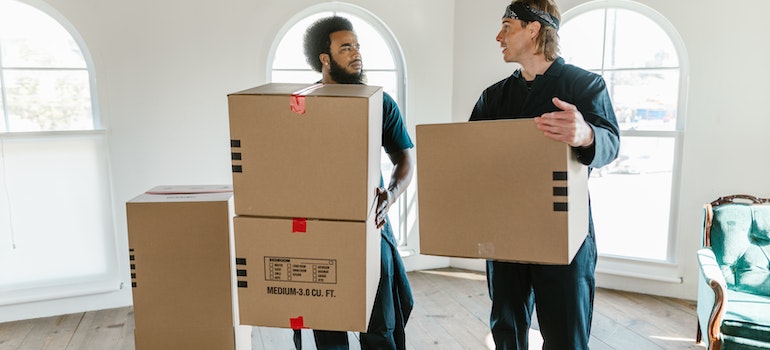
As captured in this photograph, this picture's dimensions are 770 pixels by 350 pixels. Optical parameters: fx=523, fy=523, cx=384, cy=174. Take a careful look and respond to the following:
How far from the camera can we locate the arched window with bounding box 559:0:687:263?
9.83ft

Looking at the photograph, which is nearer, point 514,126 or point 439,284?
point 514,126

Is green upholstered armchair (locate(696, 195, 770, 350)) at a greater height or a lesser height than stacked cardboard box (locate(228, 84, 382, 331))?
lesser

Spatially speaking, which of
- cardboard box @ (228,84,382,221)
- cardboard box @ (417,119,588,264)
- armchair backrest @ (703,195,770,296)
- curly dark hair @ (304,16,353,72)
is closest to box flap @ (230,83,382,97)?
cardboard box @ (228,84,382,221)

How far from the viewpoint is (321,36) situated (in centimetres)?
195

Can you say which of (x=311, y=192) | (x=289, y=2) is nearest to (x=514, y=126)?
(x=311, y=192)

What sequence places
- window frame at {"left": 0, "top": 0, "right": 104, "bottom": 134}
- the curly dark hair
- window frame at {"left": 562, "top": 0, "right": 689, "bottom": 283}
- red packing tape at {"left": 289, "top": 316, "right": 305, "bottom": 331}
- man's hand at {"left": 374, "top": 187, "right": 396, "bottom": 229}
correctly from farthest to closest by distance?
window frame at {"left": 562, "top": 0, "right": 689, "bottom": 283} → window frame at {"left": 0, "top": 0, "right": 104, "bottom": 134} → the curly dark hair → man's hand at {"left": 374, "top": 187, "right": 396, "bottom": 229} → red packing tape at {"left": 289, "top": 316, "right": 305, "bottom": 331}

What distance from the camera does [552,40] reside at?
150cm

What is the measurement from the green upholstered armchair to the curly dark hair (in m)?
1.74

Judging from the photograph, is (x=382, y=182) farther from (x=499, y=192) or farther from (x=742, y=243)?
(x=742, y=243)

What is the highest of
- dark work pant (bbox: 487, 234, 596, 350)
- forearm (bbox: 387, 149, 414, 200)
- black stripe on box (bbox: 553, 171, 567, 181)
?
black stripe on box (bbox: 553, 171, 567, 181)

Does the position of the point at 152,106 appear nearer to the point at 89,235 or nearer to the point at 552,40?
the point at 89,235

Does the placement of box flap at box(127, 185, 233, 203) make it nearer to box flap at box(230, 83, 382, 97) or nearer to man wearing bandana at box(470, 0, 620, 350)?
box flap at box(230, 83, 382, 97)

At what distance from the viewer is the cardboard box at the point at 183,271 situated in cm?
145

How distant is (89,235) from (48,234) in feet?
0.66
